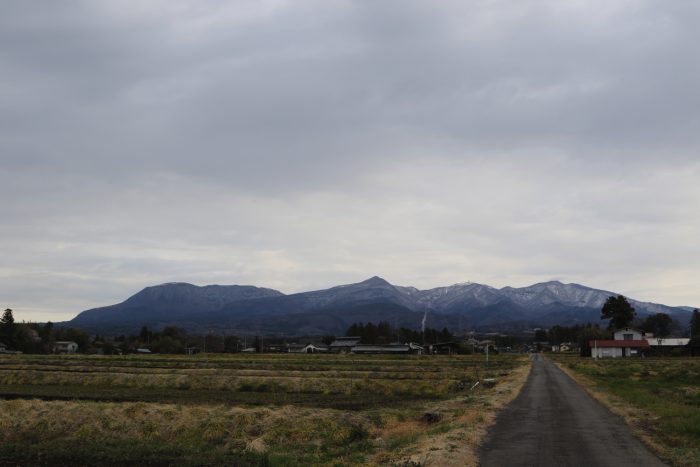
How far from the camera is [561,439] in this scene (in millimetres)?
19391

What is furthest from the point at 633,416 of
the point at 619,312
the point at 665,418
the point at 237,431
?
the point at 619,312

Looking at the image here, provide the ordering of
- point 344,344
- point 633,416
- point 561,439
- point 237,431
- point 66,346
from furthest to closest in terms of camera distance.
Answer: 1. point 344,344
2. point 66,346
3. point 633,416
4. point 237,431
5. point 561,439

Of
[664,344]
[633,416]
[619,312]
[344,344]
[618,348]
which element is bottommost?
[344,344]

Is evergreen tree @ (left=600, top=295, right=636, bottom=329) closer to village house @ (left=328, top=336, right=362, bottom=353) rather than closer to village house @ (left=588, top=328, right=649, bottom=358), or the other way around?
village house @ (left=588, top=328, right=649, bottom=358)

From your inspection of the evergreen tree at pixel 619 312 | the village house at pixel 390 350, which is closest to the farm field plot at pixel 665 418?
the evergreen tree at pixel 619 312

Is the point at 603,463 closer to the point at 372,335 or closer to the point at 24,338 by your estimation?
the point at 24,338

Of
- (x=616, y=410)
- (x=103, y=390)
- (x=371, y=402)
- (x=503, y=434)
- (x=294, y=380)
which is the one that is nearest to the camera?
(x=503, y=434)

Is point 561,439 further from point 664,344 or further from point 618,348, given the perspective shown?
point 664,344

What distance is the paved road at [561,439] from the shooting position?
52.2 ft

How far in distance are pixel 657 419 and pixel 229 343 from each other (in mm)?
181501

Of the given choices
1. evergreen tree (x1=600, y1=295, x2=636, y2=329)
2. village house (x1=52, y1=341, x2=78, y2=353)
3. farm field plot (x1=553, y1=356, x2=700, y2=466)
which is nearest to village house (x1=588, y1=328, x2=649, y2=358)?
evergreen tree (x1=600, y1=295, x2=636, y2=329)

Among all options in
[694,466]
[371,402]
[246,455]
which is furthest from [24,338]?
[694,466]

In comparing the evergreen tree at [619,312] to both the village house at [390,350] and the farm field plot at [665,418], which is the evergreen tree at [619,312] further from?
the farm field plot at [665,418]

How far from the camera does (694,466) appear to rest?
14992 millimetres
